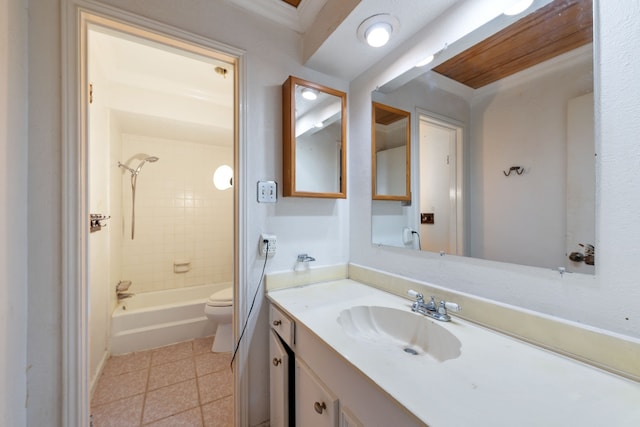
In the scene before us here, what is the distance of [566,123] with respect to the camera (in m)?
0.75

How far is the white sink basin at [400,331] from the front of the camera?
872 millimetres

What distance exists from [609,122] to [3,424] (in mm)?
1972

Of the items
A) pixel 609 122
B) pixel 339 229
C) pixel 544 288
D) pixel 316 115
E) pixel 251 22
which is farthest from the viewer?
pixel 339 229

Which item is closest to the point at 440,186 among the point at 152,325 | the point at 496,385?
the point at 496,385

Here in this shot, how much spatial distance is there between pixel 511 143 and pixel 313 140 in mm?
918

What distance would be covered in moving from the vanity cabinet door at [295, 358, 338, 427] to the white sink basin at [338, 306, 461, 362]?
20 cm

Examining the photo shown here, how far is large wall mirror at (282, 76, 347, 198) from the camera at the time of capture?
130 cm

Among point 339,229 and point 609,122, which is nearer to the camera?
point 609,122

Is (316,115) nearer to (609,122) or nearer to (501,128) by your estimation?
(501,128)

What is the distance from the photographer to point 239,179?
4.05 feet

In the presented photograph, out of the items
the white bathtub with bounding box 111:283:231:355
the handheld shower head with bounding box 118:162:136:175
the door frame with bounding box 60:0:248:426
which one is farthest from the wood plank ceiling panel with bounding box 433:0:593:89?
the handheld shower head with bounding box 118:162:136:175

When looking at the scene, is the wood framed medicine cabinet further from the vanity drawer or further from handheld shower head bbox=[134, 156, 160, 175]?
handheld shower head bbox=[134, 156, 160, 175]

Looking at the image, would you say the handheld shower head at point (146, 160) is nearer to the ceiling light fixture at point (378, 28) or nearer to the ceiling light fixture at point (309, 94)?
the ceiling light fixture at point (309, 94)

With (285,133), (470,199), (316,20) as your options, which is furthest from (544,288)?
(316,20)
